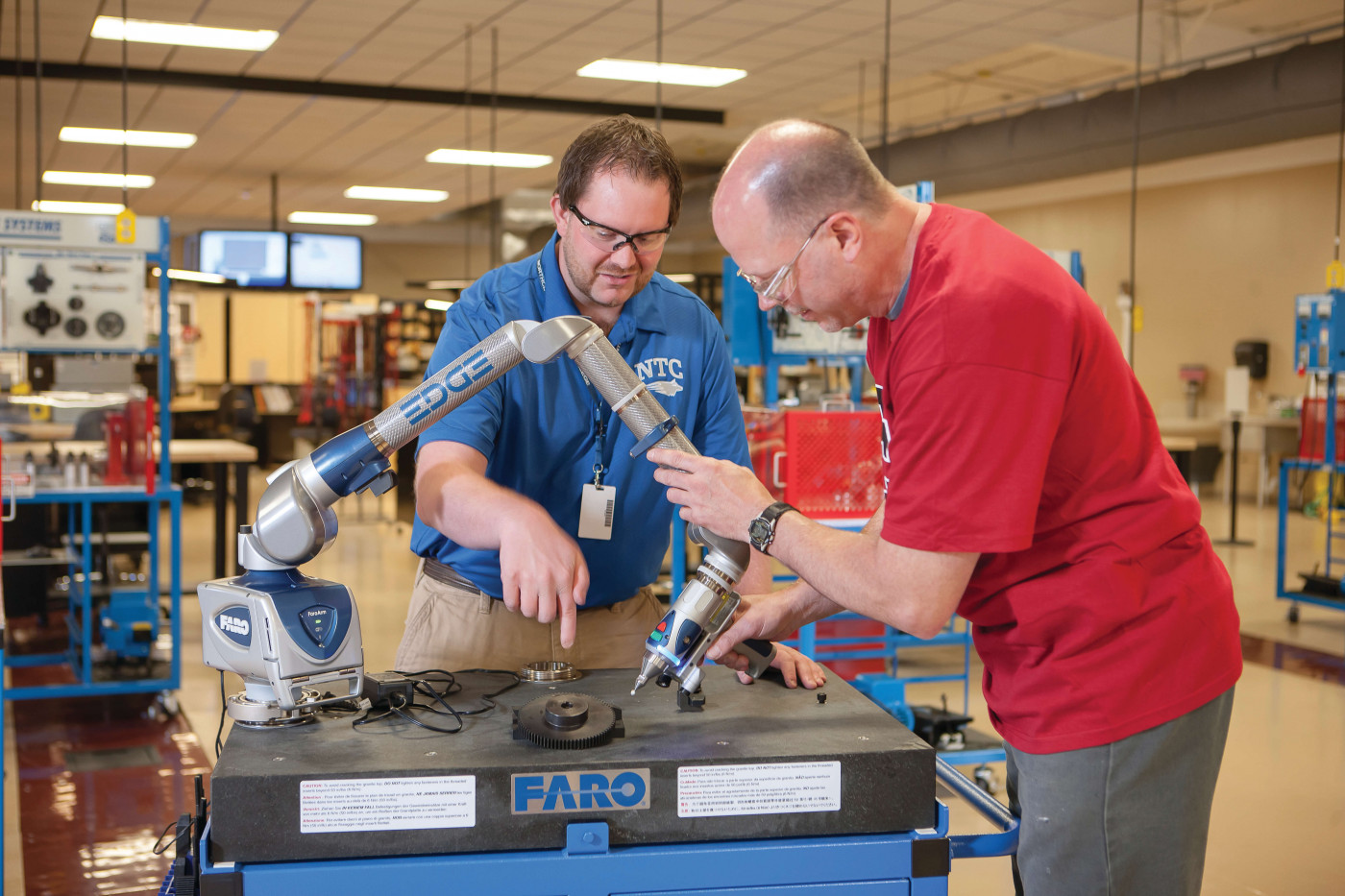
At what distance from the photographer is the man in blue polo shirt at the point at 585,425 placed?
5.45ft

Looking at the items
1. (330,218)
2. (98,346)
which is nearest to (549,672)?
(98,346)

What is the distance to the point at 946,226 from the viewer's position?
127 cm

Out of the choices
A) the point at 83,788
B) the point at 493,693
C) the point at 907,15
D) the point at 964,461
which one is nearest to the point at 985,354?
the point at 964,461

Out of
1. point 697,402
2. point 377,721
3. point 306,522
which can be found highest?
point 697,402

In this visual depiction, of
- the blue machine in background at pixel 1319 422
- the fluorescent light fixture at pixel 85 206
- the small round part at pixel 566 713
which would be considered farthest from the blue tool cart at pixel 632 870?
the fluorescent light fixture at pixel 85 206

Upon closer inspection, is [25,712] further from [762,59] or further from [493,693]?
[762,59]

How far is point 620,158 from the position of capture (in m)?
1.65

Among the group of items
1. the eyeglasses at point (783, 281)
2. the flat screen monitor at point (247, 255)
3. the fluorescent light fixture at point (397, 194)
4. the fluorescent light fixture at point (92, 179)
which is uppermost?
the fluorescent light fixture at point (397, 194)

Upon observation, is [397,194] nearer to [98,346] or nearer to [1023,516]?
[98,346]

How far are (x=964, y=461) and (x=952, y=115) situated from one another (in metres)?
11.2

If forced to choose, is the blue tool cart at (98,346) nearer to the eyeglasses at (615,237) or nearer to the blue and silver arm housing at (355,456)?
the eyeglasses at (615,237)

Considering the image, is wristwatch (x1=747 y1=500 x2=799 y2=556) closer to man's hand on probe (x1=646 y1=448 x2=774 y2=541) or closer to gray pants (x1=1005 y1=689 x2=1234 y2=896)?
man's hand on probe (x1=646 y1=448 x2=774 y2=541)

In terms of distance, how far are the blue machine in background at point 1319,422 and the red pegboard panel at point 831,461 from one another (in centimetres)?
404

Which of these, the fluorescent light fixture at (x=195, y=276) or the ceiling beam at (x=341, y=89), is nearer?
the fluorescent light fixture at (x=195, y=276)
